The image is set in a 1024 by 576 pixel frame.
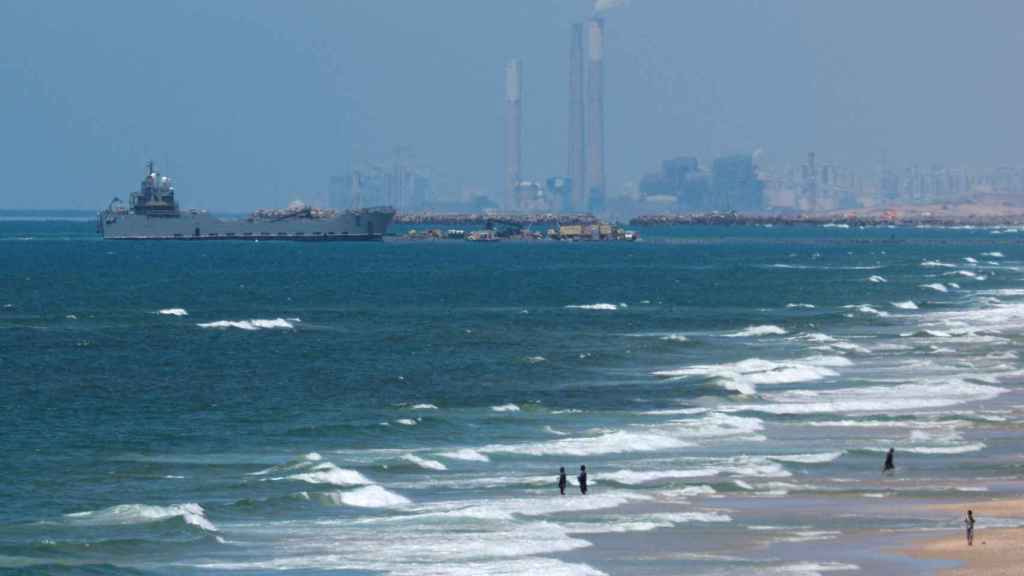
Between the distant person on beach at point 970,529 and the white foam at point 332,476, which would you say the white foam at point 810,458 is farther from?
the distant person on beach at point 970,529

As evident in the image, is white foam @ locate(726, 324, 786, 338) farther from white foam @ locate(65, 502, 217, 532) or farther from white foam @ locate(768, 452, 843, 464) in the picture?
white foam @ locate(65, 502, 217, 532)

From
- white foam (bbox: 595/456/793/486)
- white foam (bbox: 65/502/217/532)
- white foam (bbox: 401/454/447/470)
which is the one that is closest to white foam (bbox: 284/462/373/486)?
white foam (bbox: 401/454/447/470)

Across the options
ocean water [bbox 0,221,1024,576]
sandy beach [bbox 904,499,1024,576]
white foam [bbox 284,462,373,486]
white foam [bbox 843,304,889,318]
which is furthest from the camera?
white foam [bbox 843,304,889,318]

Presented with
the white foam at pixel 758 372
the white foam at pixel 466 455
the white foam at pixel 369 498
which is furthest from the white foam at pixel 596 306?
the white foam at pixel 369 498

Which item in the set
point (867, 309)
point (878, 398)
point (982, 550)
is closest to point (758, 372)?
point (878, 398)

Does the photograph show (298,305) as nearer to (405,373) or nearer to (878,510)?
(405,373)
